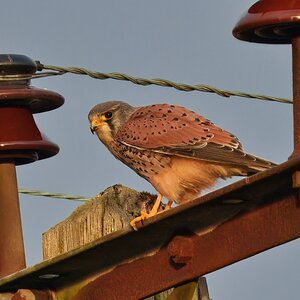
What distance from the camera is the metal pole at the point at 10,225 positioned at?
5785 mm

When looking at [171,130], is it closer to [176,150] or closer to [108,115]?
[176,150]

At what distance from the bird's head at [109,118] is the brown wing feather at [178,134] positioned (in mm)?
113

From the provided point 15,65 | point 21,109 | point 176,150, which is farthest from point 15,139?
point 176,150

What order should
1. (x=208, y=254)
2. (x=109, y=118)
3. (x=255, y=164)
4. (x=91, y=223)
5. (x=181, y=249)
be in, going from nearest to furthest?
(x=208, y=254) < (x=181, y=249) < (x=91, y=223) < (x=255, y=164) < (x=109, y=118)

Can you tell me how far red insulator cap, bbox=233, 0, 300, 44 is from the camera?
4668mm

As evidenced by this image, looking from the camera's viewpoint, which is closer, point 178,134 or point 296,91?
point 296,91

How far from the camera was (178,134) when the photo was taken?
7.18 metres

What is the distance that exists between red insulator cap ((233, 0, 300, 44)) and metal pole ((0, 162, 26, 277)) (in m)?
1.49

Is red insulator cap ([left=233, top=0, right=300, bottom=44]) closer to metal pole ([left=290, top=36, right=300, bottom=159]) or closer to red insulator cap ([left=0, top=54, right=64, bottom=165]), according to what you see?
metal pole ([left=290, top=36, right=300, bottom=159])

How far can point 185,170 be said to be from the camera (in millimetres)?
7188

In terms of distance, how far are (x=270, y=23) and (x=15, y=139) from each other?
1615 mm

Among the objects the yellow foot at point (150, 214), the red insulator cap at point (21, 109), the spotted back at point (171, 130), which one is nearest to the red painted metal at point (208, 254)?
the yellow foot at point (150, 214)

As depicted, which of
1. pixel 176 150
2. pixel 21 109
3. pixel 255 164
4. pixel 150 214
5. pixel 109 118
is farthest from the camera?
pixel 109 118

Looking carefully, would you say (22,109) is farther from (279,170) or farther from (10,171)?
(279,170)
